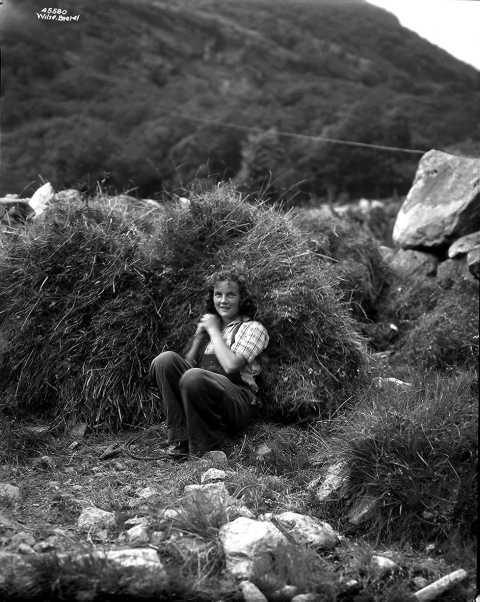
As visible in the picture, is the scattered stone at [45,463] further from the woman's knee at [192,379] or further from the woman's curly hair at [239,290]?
the woman's curly hair at [239,290]

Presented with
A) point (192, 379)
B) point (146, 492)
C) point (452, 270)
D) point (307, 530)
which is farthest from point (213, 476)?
point (452, 270)

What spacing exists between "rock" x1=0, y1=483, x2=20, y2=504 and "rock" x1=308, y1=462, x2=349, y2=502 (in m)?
1.65

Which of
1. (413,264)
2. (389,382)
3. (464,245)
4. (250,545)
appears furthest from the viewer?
(413,264)

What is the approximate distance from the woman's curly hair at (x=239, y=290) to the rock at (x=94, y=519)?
1715 millimetres

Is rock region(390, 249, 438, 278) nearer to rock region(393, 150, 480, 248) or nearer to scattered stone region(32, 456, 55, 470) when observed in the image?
rock region(393, 150, 480, 248)

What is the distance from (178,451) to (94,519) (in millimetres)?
998

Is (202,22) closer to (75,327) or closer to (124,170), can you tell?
(124,170)

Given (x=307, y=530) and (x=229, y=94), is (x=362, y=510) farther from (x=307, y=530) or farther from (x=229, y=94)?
(x=229, y=94)

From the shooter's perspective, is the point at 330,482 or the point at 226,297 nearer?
the point at 330,482

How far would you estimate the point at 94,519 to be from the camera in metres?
3.82

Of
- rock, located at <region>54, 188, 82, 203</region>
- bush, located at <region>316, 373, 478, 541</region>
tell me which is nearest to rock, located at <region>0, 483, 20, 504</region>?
bush, located at <region>316, 373, 478, 541</region>

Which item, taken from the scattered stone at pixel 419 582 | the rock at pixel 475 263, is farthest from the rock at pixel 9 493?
the rock at pixel 475 263

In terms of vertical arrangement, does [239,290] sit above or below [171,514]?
above

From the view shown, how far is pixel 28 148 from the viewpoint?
55.9 ft
